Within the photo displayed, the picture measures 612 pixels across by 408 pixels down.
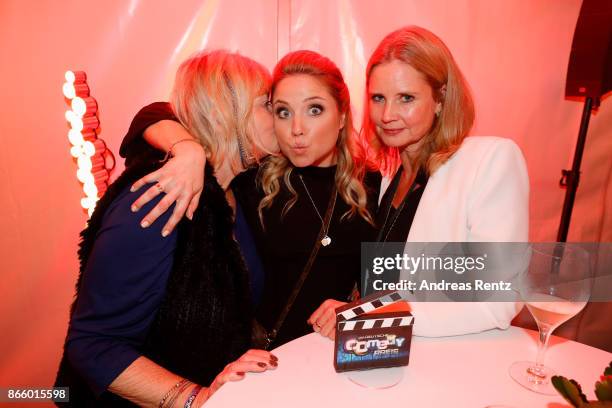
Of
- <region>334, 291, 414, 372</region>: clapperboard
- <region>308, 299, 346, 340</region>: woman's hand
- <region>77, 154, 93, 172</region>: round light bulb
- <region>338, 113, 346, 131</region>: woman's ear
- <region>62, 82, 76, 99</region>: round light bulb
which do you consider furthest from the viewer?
<region>77, 154, 93, 172</region>: round light bulb

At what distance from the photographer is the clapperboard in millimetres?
1093

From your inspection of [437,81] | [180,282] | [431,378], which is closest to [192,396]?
[180,282]

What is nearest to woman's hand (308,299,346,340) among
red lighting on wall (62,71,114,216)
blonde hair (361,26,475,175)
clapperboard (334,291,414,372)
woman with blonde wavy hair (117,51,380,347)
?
clapperboard (334,291,414,372)

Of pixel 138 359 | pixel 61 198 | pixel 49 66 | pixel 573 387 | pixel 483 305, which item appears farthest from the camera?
pixel 61 198

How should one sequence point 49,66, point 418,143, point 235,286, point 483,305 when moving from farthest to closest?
point 49,66 < point 418,143 < point 235,286 < point 483,305

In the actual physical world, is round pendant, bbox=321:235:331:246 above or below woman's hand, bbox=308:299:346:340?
above

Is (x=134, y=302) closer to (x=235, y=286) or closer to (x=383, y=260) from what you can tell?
(x=235, y=286)

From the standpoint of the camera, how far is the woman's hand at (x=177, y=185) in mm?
1371

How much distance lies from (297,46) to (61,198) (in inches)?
74.0

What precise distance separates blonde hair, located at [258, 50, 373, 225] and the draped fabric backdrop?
3.05 feet

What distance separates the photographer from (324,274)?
1946 millimetres

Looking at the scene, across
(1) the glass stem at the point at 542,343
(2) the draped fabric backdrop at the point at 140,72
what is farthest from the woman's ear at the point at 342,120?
(1) the glass stem at the point at 542,343

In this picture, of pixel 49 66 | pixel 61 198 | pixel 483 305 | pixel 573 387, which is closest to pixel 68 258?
pixel 61 198

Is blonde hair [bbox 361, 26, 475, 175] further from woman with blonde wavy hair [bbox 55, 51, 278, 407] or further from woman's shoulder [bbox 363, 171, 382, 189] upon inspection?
woman with blonde wavy hair [bbox 55, 51, 278, 407]
